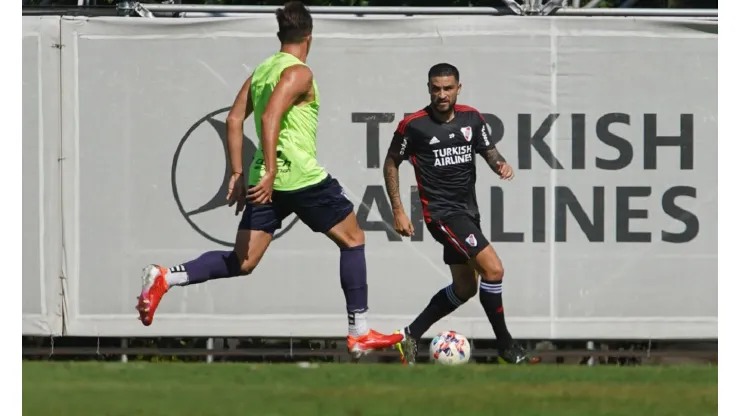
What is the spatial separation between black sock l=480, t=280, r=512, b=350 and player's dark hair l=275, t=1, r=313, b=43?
2196 mm

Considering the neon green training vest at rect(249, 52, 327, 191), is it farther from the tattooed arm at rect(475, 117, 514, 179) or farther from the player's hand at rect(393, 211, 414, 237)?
the tattooed arm at rect(475, 117, 514, 179)

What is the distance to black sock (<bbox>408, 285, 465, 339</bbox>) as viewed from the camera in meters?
9.93

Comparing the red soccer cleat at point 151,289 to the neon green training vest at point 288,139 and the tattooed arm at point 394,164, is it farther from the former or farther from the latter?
the tattooed arm at point 394,164

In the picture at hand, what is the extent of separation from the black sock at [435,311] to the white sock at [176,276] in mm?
1887

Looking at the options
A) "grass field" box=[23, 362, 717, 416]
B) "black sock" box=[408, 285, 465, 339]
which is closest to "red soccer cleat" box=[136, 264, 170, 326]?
"grass field" box=[23, 362, 717, 416]

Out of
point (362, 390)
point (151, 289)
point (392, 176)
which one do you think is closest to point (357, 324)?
point (151, 289)

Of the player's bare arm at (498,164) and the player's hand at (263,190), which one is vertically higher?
the player's bare arm at (498,164)

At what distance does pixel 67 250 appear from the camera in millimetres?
11578

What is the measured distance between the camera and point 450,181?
9.79 m

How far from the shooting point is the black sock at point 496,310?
31.7 feet

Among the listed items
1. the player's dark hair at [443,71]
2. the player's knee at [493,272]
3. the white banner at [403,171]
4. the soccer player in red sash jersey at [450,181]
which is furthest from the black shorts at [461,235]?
the white banner at [403,171]

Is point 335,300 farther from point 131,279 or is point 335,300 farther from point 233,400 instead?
point 233,400

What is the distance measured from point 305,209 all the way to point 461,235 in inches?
55.0

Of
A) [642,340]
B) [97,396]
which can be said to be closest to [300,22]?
[97,396]
